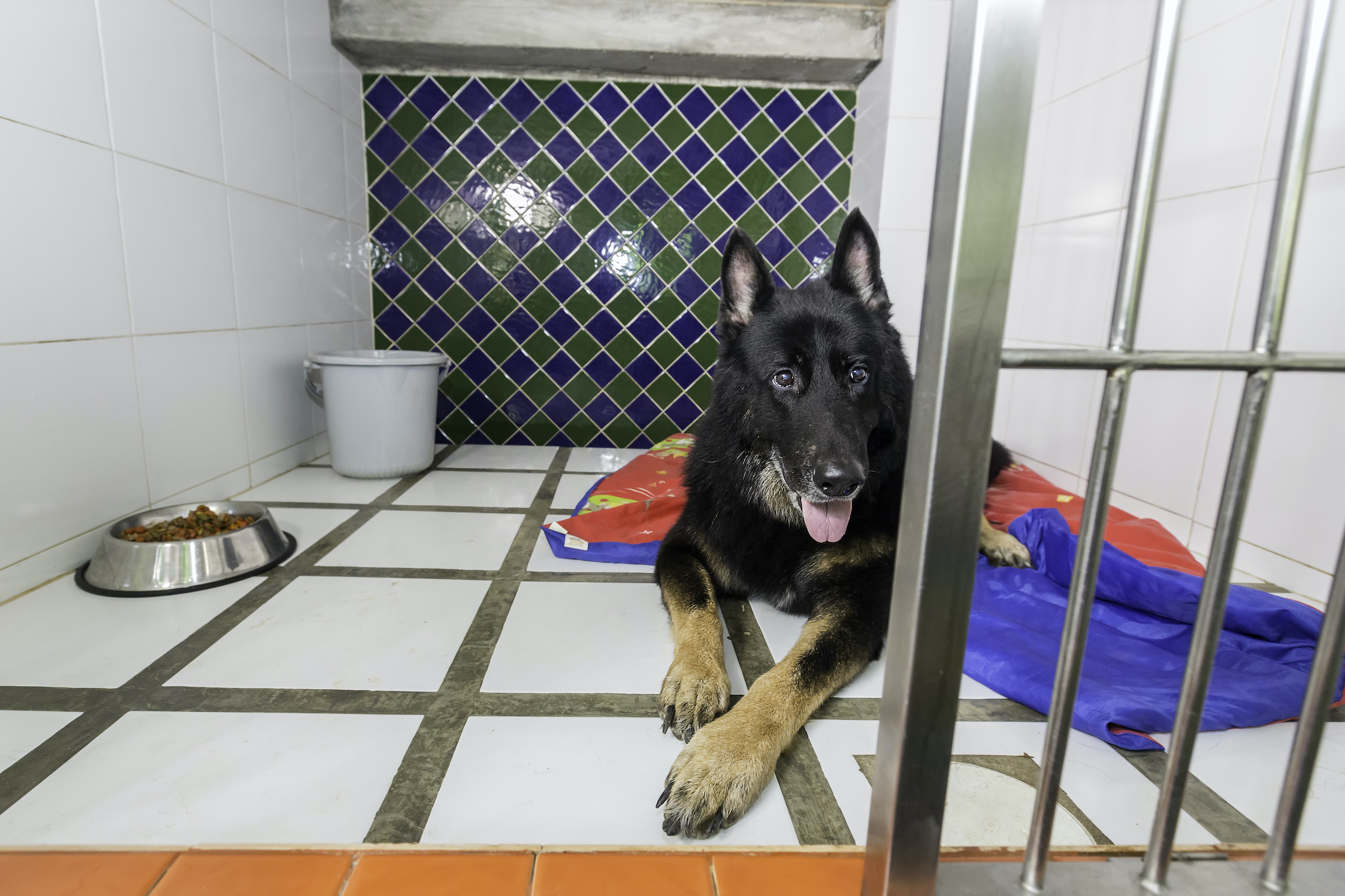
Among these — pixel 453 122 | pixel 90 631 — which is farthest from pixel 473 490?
pixel 453 122

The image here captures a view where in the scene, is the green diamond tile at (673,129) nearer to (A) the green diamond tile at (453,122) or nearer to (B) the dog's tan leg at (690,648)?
(A) the green diamond tile at (453,122)

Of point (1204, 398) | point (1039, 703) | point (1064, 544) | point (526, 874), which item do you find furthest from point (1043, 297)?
point (526, 874)

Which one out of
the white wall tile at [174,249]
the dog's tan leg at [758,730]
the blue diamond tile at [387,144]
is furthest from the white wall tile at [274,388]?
the dog's tan leg at [758,730]

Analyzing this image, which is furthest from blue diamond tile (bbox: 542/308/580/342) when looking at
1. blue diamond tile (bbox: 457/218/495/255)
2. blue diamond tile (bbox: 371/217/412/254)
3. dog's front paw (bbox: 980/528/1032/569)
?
dog's front paw (bbox: 980/528/1032/569)

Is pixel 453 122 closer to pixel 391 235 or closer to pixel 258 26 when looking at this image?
pixel 391 235

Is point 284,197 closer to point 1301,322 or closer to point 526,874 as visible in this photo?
point 526,874

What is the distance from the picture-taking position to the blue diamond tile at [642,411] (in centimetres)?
351

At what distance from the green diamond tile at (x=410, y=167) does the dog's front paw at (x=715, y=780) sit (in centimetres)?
317

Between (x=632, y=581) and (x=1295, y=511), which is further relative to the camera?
(x=632, y=581)

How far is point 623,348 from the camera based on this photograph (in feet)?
11.3

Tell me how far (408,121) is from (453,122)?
0.70 ft

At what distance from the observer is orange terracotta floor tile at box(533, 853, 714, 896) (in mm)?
749

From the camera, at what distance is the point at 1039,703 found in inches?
44.7

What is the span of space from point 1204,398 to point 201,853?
239 centimetres
